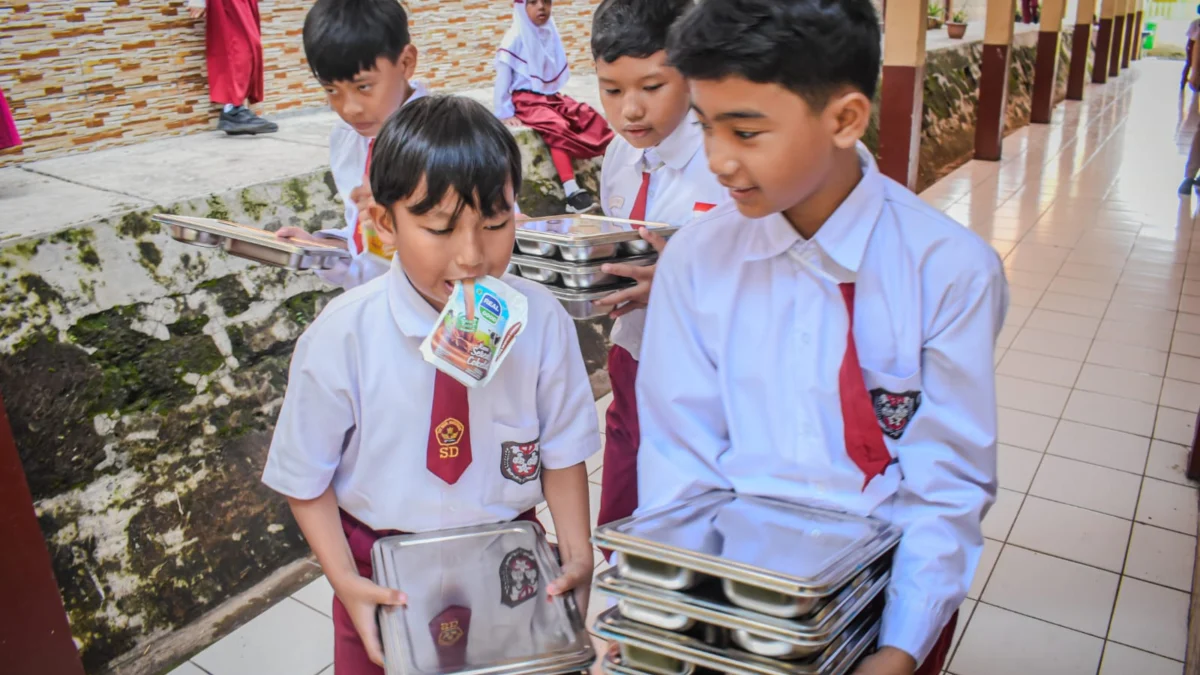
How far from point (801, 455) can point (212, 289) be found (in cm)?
193

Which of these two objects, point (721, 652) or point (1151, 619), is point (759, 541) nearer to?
point (721, 652)

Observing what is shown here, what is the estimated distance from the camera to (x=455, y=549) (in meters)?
1.22

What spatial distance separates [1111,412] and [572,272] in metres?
2.80

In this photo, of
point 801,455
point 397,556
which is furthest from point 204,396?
point 801,455

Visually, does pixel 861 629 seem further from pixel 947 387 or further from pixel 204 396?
pixel 204 396

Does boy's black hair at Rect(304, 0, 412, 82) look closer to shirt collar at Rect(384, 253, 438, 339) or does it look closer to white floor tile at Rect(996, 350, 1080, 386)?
shirt collar at Rect(384, 253, 438, 339)

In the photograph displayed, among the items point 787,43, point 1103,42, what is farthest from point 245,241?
point 1103,42

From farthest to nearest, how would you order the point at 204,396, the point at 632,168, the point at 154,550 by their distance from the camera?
the point at 204,396, the point at 154,550, the point at 632,168

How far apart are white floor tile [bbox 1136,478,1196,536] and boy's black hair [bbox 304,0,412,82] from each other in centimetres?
259

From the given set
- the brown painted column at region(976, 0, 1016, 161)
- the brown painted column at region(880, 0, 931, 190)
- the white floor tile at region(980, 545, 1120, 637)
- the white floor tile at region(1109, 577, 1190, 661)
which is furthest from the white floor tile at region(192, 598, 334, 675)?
the brown painted column at region(976, 0, 1016, 161)

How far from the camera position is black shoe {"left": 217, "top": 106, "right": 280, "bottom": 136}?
3822 mm

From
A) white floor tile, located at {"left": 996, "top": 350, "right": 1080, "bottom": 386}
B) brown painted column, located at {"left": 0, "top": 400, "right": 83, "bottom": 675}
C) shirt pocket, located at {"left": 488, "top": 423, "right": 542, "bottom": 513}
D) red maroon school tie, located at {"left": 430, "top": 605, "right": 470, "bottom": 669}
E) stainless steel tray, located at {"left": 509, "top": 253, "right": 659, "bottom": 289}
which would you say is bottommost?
white floor tile, located at {"left": 996, "top": 350, "right": 1080, "bottom": 386}

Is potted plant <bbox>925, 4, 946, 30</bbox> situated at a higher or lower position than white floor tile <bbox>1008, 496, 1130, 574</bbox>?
higher

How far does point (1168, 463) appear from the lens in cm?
313
